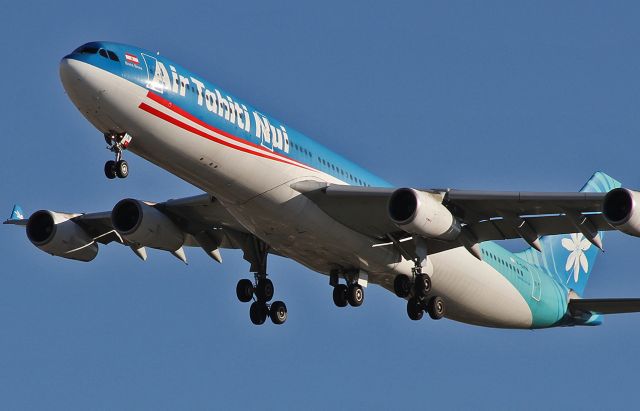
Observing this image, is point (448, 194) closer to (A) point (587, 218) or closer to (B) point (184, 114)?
(A) point (587, 218)

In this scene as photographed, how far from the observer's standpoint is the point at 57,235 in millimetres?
43188

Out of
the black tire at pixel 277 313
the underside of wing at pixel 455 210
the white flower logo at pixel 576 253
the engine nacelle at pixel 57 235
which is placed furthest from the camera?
the white flower logo at pixel 576 253

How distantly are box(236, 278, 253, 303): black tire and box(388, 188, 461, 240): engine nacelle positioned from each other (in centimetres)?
774

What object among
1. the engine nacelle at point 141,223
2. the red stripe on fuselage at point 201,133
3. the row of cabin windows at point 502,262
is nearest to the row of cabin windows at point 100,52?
the red stripe on fuselage at point 201,133

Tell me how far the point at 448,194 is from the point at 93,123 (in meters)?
11.1

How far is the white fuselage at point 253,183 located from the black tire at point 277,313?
9.14 ft

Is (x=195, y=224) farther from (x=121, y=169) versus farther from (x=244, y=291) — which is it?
(x=121, y=169)

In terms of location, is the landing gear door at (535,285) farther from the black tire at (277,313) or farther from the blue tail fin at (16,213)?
the blue tail fin at (16,213)

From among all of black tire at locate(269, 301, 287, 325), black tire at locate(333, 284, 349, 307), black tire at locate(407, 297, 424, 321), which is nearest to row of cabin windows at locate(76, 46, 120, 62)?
black tire at locate(333, 284, 349, 307)

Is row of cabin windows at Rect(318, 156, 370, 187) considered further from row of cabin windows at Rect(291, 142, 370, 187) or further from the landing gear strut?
the landing gear strut

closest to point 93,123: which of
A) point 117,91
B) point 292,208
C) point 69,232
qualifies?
point 117,91

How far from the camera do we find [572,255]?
52.9 m

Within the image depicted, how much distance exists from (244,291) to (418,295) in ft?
20.4

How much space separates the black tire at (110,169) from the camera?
33.6m
